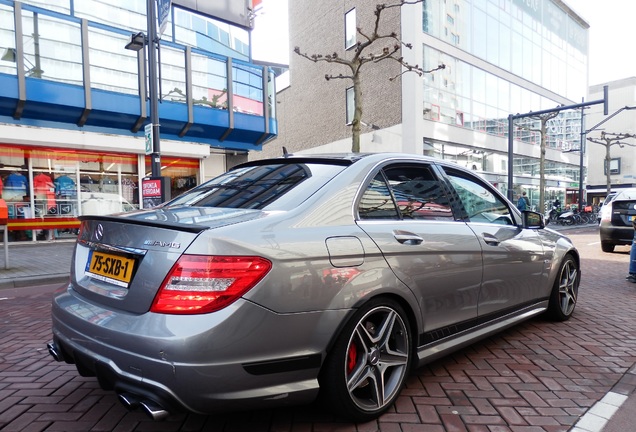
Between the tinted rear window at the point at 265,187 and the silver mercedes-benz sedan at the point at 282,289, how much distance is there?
0.01 m

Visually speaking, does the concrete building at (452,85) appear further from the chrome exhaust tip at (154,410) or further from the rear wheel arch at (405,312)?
the chrome exhaust tip at (154,410)

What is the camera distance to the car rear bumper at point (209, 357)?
1.78 meters

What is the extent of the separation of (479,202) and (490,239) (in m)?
0.41

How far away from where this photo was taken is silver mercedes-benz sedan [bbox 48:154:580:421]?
1833mm

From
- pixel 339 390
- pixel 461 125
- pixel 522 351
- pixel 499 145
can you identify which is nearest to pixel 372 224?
pixel 339 390

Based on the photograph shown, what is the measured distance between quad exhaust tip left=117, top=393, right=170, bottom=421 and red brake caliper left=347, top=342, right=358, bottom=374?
0.93 metres

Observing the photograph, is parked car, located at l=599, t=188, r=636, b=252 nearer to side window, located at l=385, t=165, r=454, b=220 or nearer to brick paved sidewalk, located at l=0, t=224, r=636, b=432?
brick paved sidewalk, located at l=0, t=224, r=636, b=432

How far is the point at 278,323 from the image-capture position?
1.93 metres

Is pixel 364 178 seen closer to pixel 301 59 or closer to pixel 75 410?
pixel 75 410

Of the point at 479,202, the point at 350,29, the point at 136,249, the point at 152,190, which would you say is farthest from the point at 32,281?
the point at 350,29

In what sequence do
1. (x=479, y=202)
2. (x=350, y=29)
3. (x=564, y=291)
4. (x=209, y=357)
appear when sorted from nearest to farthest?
1. (x=209, y=357)
2. (x=479, y=202)
3. (x=564, y=291)
4. (x=350, y=29)

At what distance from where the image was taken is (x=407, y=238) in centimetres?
253

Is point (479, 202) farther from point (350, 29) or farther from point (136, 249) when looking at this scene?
point (350, 29)

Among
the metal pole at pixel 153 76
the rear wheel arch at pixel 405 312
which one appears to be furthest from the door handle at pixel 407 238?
the metal pole at pixel 153 76
